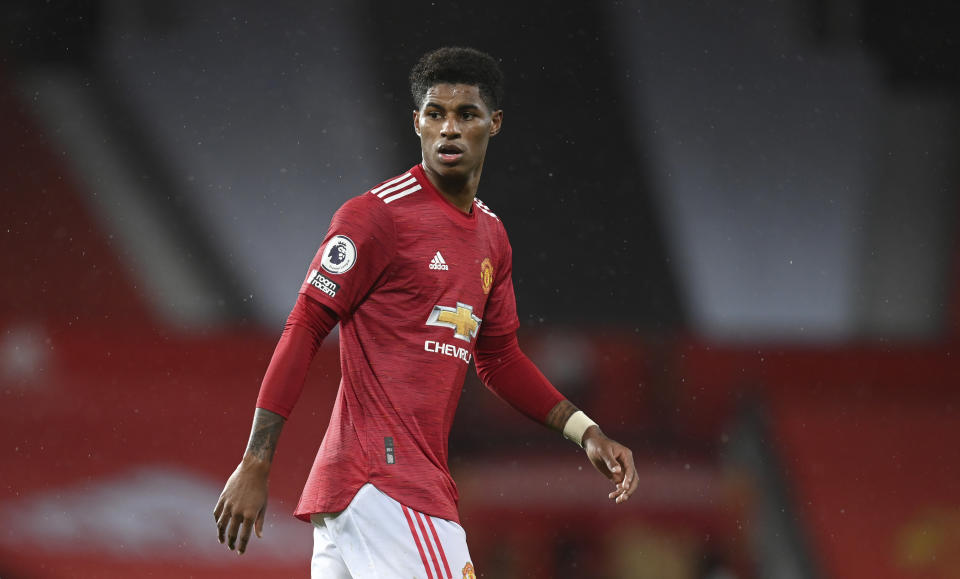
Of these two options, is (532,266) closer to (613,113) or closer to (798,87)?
(613,113)

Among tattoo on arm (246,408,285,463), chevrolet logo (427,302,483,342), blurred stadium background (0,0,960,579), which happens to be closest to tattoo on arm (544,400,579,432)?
chevrolet logo (427,302,483,342)

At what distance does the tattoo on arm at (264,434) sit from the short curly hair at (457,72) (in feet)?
2.45

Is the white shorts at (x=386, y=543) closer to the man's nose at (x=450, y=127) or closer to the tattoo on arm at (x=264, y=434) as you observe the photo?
the tattoo on arm at (x=264, y=434)

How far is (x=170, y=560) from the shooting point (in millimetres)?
5617

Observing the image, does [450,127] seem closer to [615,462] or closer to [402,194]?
[402,194]

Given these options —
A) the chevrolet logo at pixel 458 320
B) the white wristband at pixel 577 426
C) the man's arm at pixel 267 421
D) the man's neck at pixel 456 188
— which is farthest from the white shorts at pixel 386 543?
the man's neck at pixel 456 188

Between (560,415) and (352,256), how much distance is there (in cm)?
67

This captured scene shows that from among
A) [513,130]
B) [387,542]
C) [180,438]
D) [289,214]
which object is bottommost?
[180,438]

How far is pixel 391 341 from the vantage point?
6.49ft

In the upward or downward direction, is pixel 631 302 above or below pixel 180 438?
above

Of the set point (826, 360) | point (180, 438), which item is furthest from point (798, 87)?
point (180, 438)

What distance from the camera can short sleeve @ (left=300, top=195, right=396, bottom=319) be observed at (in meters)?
1.91

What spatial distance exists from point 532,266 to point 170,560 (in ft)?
8.41

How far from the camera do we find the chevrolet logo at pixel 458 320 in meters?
2.03
